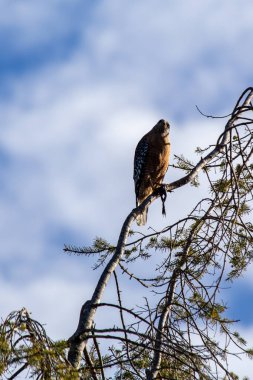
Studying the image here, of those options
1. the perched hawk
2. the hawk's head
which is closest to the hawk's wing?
the perched hawk

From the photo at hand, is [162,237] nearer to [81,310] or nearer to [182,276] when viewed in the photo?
[182,276]

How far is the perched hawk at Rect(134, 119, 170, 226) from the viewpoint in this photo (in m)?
9.17

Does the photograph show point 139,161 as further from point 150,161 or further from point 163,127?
point 163,127

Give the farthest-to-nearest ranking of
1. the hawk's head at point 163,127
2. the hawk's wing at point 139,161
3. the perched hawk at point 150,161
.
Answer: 1. the hawk's head at point 163,127
2. the hawk's wing at point 139,161
3. the perched hawk at point 150,161

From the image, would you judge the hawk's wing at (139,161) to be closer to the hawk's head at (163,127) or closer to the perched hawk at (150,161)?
the perched hawk at (150,161)

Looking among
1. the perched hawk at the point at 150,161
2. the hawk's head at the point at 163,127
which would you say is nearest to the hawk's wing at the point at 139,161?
the perched hawk at the point at 150,161

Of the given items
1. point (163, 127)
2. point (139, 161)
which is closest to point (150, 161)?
point (139, 161)

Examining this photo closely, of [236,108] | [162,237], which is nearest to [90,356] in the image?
[162,237]

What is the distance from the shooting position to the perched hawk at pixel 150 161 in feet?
30.1

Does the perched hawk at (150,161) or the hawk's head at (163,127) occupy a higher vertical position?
the hawk's head at (163,127)

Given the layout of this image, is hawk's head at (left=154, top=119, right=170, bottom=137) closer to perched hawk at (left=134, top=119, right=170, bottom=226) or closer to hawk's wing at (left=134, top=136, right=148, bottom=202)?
perched hawk at (left=134, top=119, right=170, bottom=226)

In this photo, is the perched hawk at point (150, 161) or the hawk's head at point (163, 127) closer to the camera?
the perched hawk at point (150, 161)

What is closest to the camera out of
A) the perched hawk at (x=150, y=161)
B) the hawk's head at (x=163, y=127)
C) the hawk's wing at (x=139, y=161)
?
the perched hawk at (x=150, y=161)

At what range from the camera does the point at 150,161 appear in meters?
9.22
